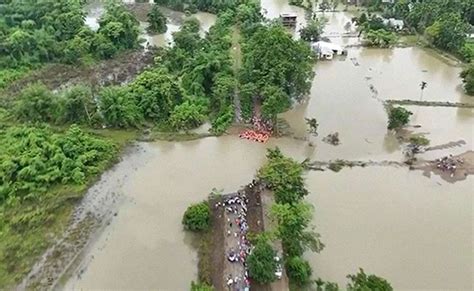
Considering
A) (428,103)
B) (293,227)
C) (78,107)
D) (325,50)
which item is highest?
(293,227)

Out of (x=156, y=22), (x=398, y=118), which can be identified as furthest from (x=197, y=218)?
(x=156, y=22)

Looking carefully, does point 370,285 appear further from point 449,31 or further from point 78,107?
point 449,31

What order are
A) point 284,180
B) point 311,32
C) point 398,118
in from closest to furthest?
point 284,180, point 398,118, point 311,32

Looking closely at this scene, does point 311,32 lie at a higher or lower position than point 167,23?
higher

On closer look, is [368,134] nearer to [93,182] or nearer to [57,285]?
[93,182]

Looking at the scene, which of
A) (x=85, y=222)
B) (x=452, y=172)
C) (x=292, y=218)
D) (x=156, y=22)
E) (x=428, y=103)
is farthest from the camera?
(x=156, y=22)

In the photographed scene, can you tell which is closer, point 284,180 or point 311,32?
point 284,180

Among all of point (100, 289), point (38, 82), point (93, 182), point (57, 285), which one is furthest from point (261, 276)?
point (38, 82)
